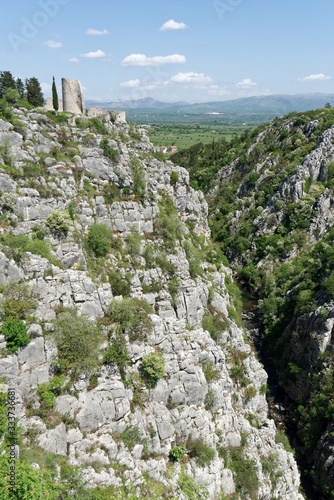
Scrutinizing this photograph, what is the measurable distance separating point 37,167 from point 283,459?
126 feet

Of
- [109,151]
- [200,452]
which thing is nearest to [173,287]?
[200,452]

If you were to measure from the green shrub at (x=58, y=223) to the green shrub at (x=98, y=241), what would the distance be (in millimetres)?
2665

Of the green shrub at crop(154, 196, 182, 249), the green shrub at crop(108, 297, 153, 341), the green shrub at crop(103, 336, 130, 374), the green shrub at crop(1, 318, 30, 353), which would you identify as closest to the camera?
the green shrub at crop(1, 318, 30, 353)

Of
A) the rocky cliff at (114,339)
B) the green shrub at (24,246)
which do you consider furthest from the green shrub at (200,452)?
the green shrub at (24,246)

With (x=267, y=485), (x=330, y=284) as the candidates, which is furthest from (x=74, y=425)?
(x=330, y=284)

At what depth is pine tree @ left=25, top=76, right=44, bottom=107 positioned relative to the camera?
5762cm

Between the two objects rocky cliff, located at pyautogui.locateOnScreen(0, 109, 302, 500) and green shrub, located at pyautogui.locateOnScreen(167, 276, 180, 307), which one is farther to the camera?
green shrub, located at pyautogui.locateOnScreen(167, 276, 180, 307)

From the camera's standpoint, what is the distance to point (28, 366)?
25375 mm

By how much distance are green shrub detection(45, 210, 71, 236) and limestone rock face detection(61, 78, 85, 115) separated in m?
25.1

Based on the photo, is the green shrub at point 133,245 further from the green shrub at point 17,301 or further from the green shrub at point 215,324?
the green shrub at point 17,301

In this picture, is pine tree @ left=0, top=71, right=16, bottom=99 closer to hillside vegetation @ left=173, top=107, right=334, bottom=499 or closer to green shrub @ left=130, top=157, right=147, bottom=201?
green shrub @ left=130, top=157, right=147, bottom=201

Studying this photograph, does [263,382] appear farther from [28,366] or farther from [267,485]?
[28,366]

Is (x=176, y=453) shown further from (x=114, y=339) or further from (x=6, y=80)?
(x=6, y=80)

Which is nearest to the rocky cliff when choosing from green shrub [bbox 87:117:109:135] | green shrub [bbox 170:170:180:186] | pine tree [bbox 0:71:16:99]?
green shrub [bbox 87:117:109:135]
